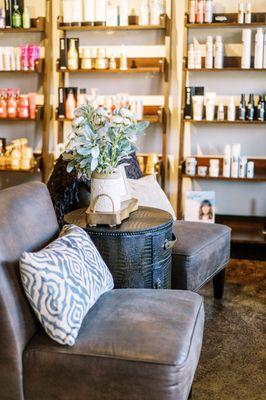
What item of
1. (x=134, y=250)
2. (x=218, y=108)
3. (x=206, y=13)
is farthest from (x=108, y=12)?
(x=134, y=250)

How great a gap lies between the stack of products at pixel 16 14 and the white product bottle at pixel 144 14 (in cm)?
97

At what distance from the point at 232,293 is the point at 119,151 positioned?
5.21 feet

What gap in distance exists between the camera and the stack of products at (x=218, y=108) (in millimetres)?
4531

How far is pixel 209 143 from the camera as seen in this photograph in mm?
4898

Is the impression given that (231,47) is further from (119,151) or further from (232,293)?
(119,151)

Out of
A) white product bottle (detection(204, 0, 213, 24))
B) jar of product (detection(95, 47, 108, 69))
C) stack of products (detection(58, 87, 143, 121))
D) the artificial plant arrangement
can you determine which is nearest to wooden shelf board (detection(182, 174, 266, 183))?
stack of products (detection(58, 87, 143, 121))

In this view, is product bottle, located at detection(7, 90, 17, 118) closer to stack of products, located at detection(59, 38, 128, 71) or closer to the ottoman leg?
stack of products, located at detection(59, 38, 128, 71)

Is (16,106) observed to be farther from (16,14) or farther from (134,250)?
(134,250)

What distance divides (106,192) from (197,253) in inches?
32.9

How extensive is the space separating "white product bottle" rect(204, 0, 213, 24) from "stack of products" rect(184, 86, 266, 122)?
525mm

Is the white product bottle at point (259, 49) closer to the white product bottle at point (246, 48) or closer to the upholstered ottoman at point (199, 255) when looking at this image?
the white product bottle at point (246, 48)

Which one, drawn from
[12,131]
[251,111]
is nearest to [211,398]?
[251,111]

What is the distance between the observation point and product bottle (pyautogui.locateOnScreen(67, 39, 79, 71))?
15.6ft

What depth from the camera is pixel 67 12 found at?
475cm
